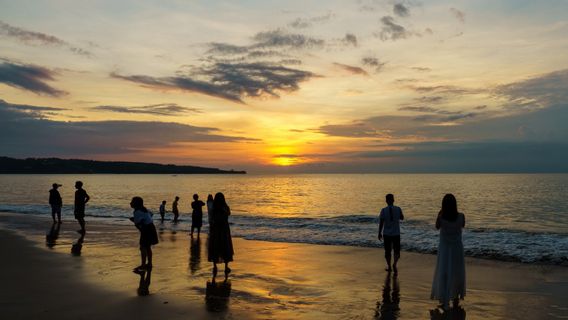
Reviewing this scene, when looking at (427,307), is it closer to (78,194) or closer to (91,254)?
(91,254)

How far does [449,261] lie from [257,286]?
4.24 m

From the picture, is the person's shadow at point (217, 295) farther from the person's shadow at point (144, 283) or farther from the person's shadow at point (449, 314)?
the person's shadow at point (449, 314)

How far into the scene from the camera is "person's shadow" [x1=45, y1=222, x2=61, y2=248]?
16.1 metres

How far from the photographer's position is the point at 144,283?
32.6 feet

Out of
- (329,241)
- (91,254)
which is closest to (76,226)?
(91,254)

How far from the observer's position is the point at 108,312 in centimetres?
772

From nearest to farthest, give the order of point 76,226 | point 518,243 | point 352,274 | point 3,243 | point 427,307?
point 427,307 < point 352,274 < point 3,243 < point 518,243 < point 76,226

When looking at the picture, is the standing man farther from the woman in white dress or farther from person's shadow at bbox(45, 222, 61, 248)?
person's shadow at bbox(45, 222, 61, 248)

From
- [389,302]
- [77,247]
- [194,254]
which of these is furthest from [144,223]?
[389,302]

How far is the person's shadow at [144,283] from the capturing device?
9117 mm

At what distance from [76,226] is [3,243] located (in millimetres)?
6361

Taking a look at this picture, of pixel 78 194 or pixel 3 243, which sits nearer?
pixel 3 243

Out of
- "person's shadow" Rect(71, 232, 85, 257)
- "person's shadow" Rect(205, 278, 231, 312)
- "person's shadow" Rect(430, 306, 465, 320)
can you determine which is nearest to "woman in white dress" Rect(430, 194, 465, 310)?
"person's shadow" Rect(430, 306, 465, 320)

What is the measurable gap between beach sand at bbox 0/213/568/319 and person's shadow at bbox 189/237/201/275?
34 millimetres
